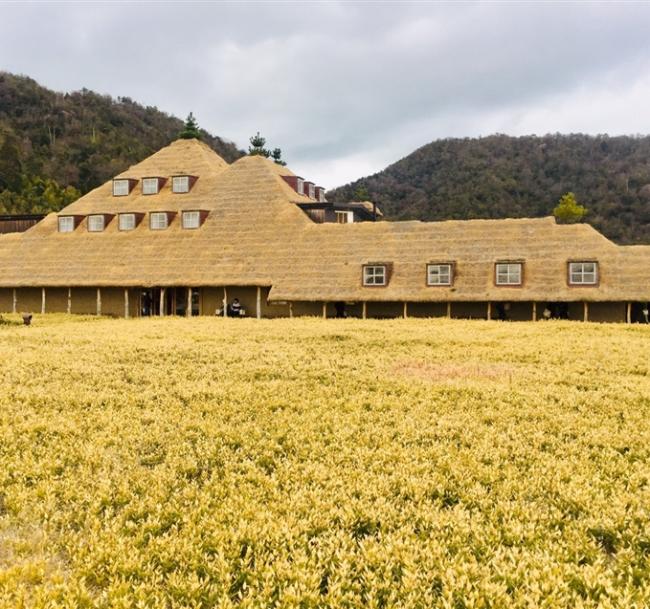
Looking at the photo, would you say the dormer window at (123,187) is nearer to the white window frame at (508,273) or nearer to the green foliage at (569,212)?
the white window frame at (508,273)

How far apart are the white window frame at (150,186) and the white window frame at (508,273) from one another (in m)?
33.0

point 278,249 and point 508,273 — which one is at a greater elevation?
point 278,249

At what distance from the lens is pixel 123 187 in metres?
56.9

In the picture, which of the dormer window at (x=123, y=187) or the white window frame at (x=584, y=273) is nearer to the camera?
the white window frame at (x=584, y=273)

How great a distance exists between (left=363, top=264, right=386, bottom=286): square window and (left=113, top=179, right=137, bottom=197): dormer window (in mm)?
27522

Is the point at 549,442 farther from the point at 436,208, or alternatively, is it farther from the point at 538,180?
the point at 538,180

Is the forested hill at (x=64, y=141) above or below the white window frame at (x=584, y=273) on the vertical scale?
above

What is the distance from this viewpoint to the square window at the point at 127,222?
53344 mm

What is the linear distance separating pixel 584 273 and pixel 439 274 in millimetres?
9413

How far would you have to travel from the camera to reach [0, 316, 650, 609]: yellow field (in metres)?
6.16

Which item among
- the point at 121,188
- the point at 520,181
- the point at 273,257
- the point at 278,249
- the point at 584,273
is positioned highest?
the point at 520,181

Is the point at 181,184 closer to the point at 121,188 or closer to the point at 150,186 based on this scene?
Answer: the point at 150,186

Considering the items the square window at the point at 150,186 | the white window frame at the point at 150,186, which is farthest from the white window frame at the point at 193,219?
the square window at the point at 150,186

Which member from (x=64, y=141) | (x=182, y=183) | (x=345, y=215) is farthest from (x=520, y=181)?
(x=64, y=141)
